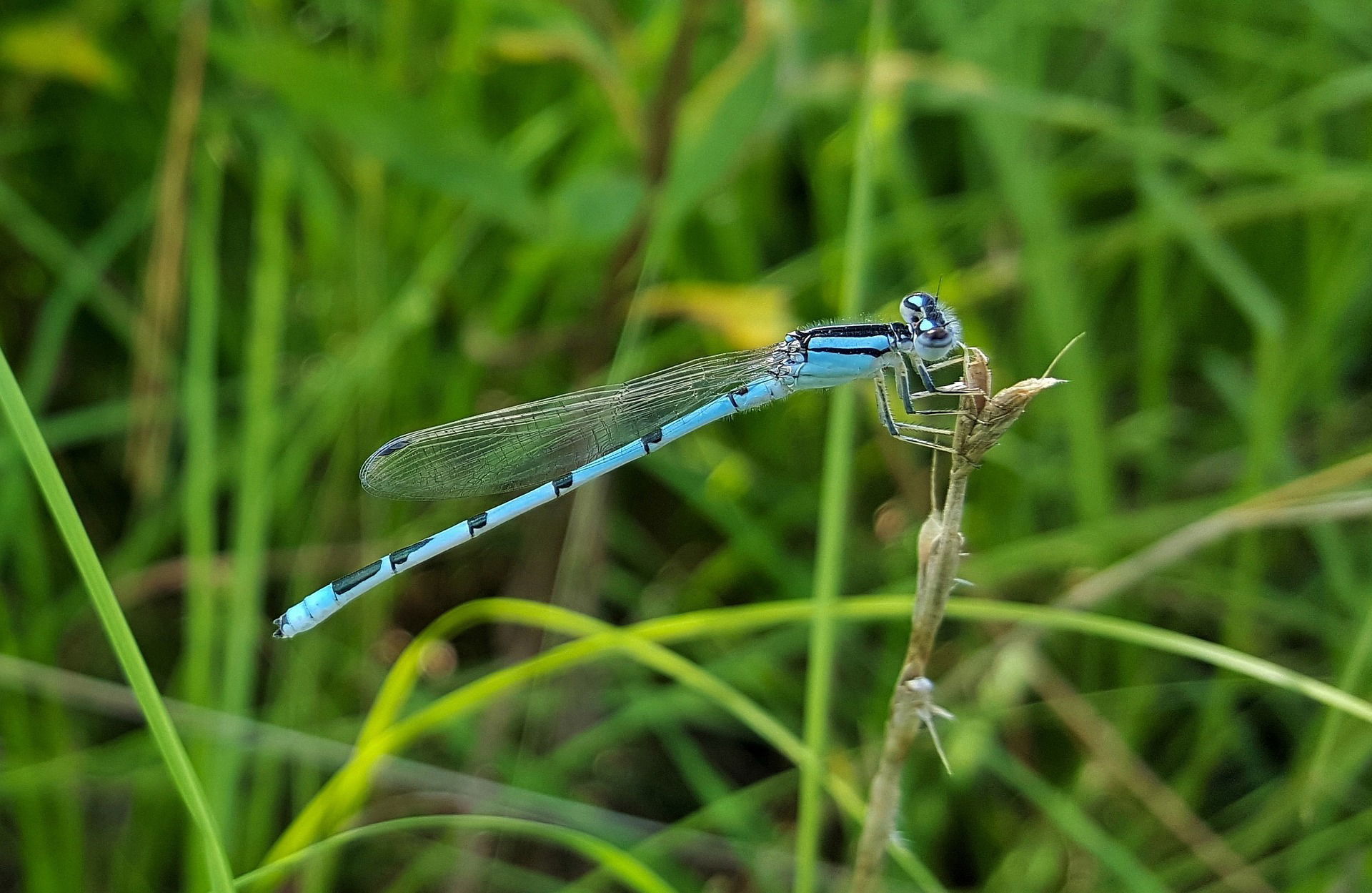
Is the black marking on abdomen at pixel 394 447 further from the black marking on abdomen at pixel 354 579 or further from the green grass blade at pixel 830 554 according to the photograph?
the green grass blade at pixel 830 554

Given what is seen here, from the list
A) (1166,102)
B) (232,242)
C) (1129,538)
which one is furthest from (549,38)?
(1166,102)

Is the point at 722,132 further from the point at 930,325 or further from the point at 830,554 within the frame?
the point at 830,554

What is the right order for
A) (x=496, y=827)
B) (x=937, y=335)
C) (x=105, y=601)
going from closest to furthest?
(x=105, y=601) → (x=496, y=827) → (x=937, y=335)

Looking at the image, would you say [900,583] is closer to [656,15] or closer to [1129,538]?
[1129,538]

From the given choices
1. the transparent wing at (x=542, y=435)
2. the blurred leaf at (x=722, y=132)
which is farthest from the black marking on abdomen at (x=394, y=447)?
the blurred leaf at (x=722, y=132)

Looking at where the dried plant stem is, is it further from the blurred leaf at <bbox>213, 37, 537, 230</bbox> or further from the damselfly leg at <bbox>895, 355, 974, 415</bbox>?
the blurred leaf at <bbox>213, 37, 537, 230</bbox>

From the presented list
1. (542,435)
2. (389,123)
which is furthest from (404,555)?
(389,123)
